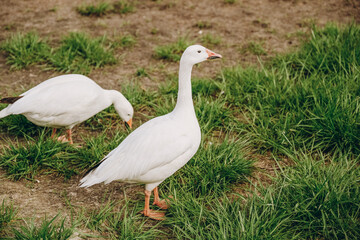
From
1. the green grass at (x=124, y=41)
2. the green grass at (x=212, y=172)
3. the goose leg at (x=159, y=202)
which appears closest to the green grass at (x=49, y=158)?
the goose leg at (x=159, y=202)

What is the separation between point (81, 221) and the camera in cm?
305

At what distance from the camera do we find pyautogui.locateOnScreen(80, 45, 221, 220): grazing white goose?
9.62 ft

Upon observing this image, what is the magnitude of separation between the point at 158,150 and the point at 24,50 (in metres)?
3.34

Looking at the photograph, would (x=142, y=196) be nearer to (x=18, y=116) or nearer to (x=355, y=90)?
(x=18, y=116)

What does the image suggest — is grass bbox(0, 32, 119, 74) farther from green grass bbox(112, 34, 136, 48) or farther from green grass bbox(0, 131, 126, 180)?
green grass bbox(0, 131, 126, 180)

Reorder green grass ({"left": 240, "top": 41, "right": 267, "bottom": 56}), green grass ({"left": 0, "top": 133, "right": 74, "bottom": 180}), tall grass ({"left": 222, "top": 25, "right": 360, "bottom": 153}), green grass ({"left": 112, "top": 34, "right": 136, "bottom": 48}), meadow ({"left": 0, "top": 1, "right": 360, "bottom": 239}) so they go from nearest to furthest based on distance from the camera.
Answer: meadow ({"left": 0, "top": 1, "right": 360, "bottom": 239}) < green grass ({"left": 0, "top": 133, "right": 74, "bottom": 180}) < tall grass ({"left": 222, "top": 25, "right": 360, "bottom": 153}) < green grass ({"left": 240, "top": 41, "right": 267, "bottom": 56}) < green grass ({"left": 112, "top": 34, "right": 136, "bottom": 48})

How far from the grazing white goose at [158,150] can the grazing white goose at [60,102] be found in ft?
3.29

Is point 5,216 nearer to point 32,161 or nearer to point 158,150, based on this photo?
point 32,161

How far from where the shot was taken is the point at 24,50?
526cm

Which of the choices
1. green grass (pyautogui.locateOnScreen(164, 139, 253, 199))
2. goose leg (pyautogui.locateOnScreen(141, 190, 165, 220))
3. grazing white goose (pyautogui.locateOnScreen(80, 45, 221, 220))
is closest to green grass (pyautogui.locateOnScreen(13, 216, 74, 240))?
grazing white goose (pyautogui.locateOnScreen(80, 45, 221, 220))

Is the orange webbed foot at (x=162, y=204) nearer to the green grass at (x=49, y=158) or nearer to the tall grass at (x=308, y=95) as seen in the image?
the green grass at (x=49, y=158)

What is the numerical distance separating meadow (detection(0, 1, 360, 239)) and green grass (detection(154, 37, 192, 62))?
2cm

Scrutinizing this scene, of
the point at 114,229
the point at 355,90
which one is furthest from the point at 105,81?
the point at 355,90

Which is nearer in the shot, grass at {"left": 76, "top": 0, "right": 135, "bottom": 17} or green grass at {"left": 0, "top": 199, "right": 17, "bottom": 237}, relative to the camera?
green grass at {"left": 0, "top": 199, "right": 17, "bottom": 237}
